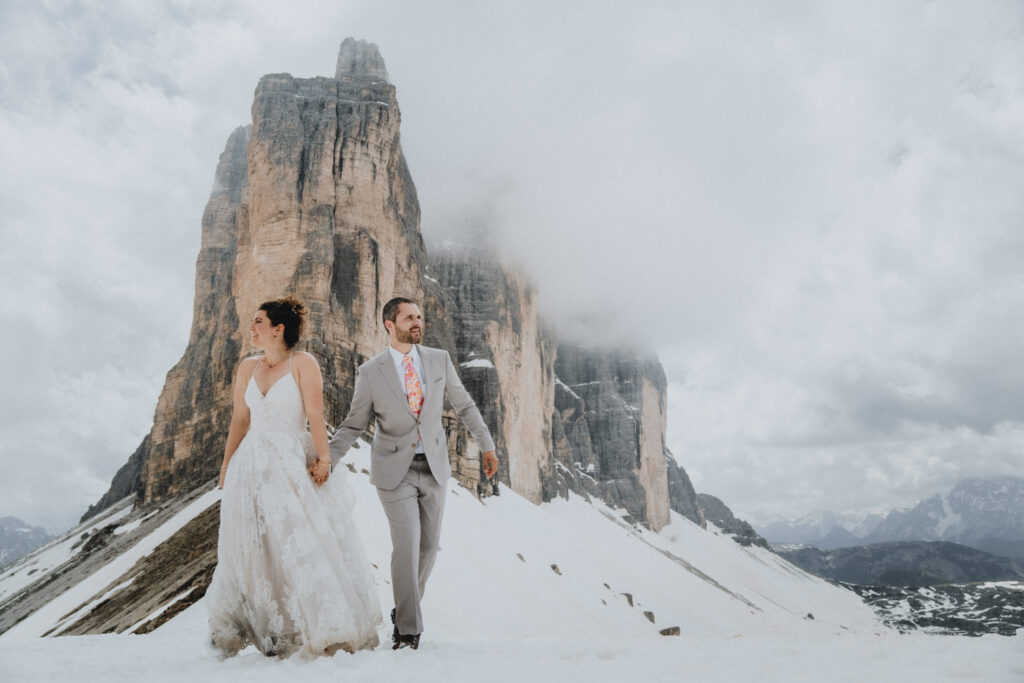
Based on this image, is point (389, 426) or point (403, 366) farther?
point (403, 366)

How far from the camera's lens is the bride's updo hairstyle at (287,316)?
14.3ft

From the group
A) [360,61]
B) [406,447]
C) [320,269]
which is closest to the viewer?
[406,447]

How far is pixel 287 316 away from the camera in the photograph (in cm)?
444

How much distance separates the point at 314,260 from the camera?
24.7 metres

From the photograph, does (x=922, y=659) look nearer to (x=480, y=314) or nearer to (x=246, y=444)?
(x=246, y=444)

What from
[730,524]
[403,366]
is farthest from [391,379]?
[730,524]

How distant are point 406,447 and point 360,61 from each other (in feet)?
127

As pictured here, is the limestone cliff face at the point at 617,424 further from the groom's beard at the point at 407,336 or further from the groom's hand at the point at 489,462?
the groom's beard at the point at 407,336

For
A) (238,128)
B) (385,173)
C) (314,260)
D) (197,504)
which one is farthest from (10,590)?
(238,128)

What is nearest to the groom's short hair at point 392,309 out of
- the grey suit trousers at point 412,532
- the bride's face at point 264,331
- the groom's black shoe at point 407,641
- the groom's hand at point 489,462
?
the bride's face at point 264,331

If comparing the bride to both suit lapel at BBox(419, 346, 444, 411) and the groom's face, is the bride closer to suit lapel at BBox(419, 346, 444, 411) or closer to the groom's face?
the groom's face

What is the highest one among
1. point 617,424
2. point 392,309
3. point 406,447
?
point 617,424

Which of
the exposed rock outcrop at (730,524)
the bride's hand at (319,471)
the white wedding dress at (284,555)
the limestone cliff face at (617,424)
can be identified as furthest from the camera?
the exposed rock outcrop at (730,524)

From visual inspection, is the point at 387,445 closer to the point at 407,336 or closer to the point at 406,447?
the point at 406,447
